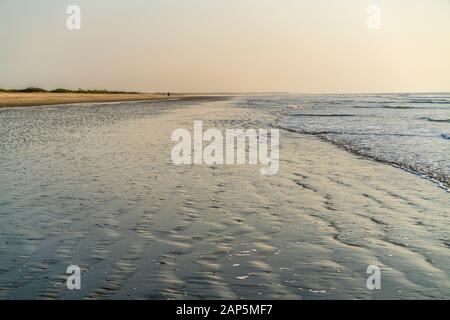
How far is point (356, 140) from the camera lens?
19.3 meters

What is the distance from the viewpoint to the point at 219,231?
6.80 metres

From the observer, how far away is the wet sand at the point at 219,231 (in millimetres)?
4887

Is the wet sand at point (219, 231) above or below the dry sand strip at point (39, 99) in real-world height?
below

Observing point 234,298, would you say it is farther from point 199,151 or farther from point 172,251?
point 199,151

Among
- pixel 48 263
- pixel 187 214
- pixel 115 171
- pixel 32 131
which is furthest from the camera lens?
pixel 32 131

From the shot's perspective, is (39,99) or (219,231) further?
(39,99)

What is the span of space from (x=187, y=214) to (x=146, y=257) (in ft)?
7.04

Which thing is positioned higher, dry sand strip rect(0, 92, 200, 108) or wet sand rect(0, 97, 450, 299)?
dry sand strip rect(0, 92, 200, 108)

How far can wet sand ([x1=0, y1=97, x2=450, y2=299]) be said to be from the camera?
4887mm

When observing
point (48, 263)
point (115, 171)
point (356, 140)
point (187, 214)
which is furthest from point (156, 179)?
point (356, 140)

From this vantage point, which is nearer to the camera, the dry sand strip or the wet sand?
the wet sand

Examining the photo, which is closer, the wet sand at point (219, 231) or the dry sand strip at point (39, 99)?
the wet sand at point (219, 231)
